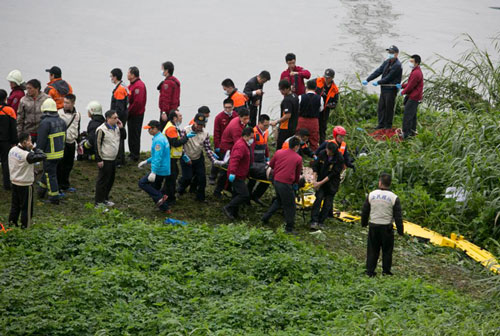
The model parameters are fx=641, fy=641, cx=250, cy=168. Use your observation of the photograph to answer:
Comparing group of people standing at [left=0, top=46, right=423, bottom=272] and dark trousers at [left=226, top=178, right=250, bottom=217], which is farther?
dark trousers at [left=226, top=178, right=250, bottom=217]

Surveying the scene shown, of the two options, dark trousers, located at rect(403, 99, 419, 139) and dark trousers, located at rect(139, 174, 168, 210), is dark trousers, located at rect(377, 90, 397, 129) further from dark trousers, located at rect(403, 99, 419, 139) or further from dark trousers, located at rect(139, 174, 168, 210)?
dark trousers, located at rect(139, 174, 168, 210)

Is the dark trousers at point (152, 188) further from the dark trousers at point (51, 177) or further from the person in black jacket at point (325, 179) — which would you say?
the person in black jacket at point (325, 179)

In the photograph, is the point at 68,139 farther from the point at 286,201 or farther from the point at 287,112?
the point at 287,112

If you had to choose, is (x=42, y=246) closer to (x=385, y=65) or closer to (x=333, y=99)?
(x=333, y=99)

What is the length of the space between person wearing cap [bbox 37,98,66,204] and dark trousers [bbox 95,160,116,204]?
65 centimetres

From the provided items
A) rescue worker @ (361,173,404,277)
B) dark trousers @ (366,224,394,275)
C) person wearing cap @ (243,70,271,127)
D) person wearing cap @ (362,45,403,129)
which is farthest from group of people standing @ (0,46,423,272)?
person wearing cap @ (362,45,403,129)

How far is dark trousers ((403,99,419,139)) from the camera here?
13977mm

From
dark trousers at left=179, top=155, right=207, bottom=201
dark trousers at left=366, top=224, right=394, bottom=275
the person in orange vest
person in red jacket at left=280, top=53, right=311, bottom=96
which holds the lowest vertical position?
dark trousers at left=366, top=224, right=394, bottom=275

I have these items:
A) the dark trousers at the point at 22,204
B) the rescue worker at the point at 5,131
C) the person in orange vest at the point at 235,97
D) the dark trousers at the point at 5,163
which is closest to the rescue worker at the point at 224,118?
the person in orange vest at the point at 235,97

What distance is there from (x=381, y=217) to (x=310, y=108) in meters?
4.60

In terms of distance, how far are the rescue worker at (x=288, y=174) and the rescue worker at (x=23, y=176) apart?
11.4 ft

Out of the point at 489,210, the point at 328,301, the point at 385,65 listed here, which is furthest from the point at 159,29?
the point at 328,301

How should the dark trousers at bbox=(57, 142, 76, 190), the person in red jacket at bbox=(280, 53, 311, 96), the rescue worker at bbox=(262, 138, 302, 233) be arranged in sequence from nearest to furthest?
1. the rescue worker at bbox=(262, 138, 302, 233)
2. the dark trousers at bbox=(57, 142, 76, 190)
3. the person in red jacket at bbox=(280, 53, 311, 96)

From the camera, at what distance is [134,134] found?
41.3 ft
